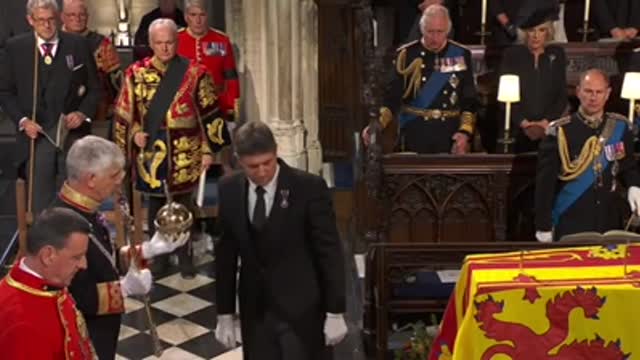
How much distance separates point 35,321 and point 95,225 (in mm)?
802

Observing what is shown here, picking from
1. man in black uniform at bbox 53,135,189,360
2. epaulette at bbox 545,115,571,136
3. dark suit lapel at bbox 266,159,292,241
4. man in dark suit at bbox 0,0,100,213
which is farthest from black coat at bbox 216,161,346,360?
man in dark suit at bbox 0,0,100,213

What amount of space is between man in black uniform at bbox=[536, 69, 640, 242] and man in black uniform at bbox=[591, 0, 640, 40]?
221cm

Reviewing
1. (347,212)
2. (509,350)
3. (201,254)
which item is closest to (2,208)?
(201,254)

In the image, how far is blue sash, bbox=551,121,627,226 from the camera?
6.37m

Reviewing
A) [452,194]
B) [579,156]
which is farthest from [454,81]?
[579,156]

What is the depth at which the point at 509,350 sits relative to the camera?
13.4 ft

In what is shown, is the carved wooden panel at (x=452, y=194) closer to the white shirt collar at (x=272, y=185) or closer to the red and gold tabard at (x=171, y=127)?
the red and gold tabard at (x=171, y=127)

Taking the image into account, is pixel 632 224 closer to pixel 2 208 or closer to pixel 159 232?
pixel 159 232

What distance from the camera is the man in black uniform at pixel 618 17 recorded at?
333 inches

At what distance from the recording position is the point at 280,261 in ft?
16.2

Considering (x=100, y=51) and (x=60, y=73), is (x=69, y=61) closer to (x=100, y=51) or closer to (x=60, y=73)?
(x=60, y=73)

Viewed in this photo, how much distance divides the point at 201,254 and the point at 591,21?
3.73 meters

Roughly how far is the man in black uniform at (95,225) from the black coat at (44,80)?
309 centimetres

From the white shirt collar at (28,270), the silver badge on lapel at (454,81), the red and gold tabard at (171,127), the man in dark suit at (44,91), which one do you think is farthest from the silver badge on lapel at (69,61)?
the white shirt collar at (28,270)
